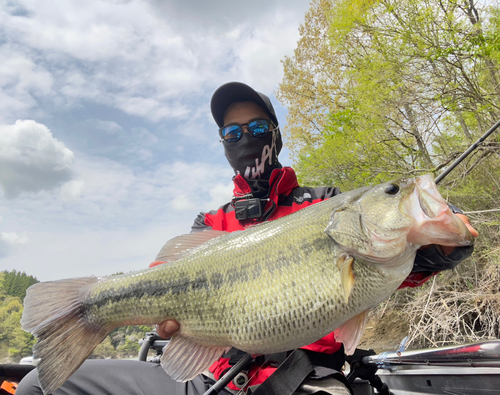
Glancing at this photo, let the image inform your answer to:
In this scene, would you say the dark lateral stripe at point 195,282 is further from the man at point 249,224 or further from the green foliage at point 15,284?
the green foliage at point 15,284

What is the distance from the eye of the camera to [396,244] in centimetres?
165

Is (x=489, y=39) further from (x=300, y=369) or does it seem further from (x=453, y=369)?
(x=300, y=369)

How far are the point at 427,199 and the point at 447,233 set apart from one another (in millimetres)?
192

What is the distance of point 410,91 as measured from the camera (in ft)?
28.0

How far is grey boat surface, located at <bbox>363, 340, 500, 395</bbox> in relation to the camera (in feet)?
7.93

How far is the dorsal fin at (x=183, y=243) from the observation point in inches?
83.0

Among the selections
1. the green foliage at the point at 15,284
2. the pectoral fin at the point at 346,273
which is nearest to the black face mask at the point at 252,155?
the pectoral fin at the point at 346,273

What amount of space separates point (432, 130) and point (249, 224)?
25.6ft

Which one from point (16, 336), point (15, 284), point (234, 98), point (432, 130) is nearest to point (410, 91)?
point (432, 130)

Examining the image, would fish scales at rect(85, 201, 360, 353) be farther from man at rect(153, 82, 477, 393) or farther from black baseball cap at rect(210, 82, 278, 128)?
black baseball cap at rect(210, 82, 278, 128)

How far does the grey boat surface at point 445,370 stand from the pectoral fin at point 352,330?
1.15 metres

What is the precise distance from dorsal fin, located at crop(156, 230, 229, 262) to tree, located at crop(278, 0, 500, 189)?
666 centimetres

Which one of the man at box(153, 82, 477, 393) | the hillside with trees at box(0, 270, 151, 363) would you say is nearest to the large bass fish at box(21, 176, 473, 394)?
the man at box(153, 82, 477, 393)

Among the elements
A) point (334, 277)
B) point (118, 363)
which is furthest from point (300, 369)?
point (118, 363)
